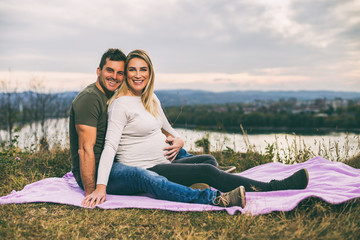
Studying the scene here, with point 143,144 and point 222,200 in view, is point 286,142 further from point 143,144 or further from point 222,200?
point 143,144

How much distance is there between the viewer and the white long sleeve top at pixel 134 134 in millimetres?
2613

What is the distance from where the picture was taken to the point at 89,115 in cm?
247

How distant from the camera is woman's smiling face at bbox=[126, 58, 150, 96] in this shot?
2.82m

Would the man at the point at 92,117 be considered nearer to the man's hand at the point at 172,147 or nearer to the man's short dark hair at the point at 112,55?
the man's short dark hair at the point at 112,55

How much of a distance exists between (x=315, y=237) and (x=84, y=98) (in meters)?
2.24

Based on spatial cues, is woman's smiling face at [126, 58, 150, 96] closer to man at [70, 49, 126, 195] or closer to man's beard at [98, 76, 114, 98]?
man at [70, 49, 126, 195]

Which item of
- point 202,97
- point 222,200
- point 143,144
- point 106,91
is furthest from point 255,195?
point 202,97

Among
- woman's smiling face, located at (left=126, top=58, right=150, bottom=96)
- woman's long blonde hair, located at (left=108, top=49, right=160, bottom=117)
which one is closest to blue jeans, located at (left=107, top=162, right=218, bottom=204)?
woman's long blonde hair, located at (left=108, top=49, right=160, bottom=117)

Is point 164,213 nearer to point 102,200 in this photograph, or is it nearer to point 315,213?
point 102,200

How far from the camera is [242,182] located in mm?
2588

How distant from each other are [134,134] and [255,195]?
1.39m

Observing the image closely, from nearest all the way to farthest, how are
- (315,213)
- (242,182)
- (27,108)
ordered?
(315,213), (242,182), (27,108)

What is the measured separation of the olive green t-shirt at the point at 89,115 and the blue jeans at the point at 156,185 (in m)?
0.30

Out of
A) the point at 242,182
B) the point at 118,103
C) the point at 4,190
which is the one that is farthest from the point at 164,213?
the point at 4,190
